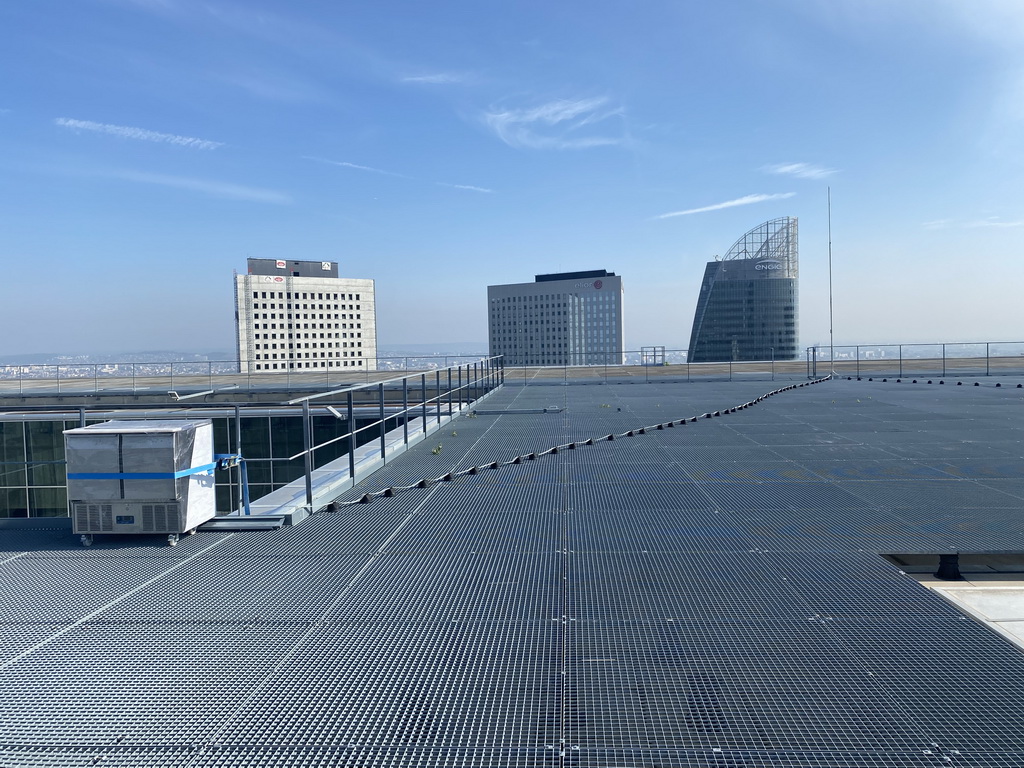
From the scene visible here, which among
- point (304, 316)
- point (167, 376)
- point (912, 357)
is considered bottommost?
point (167, 376)

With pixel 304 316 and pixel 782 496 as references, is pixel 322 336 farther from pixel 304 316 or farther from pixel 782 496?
pixel 782 496

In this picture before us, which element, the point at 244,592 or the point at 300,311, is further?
the point at 300,311

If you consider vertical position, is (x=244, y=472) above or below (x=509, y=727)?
above

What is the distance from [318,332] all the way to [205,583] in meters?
120

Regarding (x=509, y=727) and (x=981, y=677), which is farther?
(x=981, y=677)

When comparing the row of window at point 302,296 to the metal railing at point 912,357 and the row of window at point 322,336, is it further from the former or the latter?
the metal railing at point 912,357

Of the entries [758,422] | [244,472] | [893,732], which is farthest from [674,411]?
[893,732]

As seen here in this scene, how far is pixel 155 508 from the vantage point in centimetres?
402

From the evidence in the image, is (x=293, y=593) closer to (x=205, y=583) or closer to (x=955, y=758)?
(x=205, y=583)

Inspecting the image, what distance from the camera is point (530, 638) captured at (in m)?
2.73

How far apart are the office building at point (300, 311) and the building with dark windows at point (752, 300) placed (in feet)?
188

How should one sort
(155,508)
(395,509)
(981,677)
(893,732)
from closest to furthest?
(893,732) < (981,677) < (155,508) < (395,509)

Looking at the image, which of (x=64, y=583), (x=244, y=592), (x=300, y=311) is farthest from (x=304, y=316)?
(x=244, y=592)

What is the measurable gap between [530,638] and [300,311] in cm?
12082
